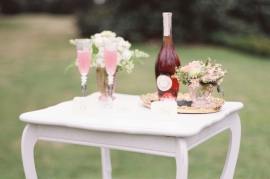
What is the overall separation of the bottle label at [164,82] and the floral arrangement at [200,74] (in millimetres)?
119

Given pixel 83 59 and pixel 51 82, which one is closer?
pixel 83 59

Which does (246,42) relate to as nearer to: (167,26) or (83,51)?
(167,26)

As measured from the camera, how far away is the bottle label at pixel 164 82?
2616 mm

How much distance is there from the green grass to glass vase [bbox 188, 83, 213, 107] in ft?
4.93

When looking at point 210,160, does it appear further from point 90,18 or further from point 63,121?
point 90,18

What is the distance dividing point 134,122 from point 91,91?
4452 mm

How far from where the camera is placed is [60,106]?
105 inches

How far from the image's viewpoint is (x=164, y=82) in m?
2.62

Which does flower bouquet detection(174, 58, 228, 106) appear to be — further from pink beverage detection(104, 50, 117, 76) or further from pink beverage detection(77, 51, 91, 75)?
pink beverage detection(77, 51, 91, 75)

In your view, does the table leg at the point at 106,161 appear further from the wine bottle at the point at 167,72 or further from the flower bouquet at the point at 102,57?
the wine bottle at the point at 167,72

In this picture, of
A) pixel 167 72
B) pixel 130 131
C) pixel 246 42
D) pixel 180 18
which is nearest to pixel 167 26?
pixel 167 72

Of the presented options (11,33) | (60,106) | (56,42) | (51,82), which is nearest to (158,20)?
(56,42)

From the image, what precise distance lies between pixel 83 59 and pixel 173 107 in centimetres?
57

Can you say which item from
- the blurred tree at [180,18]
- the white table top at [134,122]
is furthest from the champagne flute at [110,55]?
the blurred tree at [180,18]
